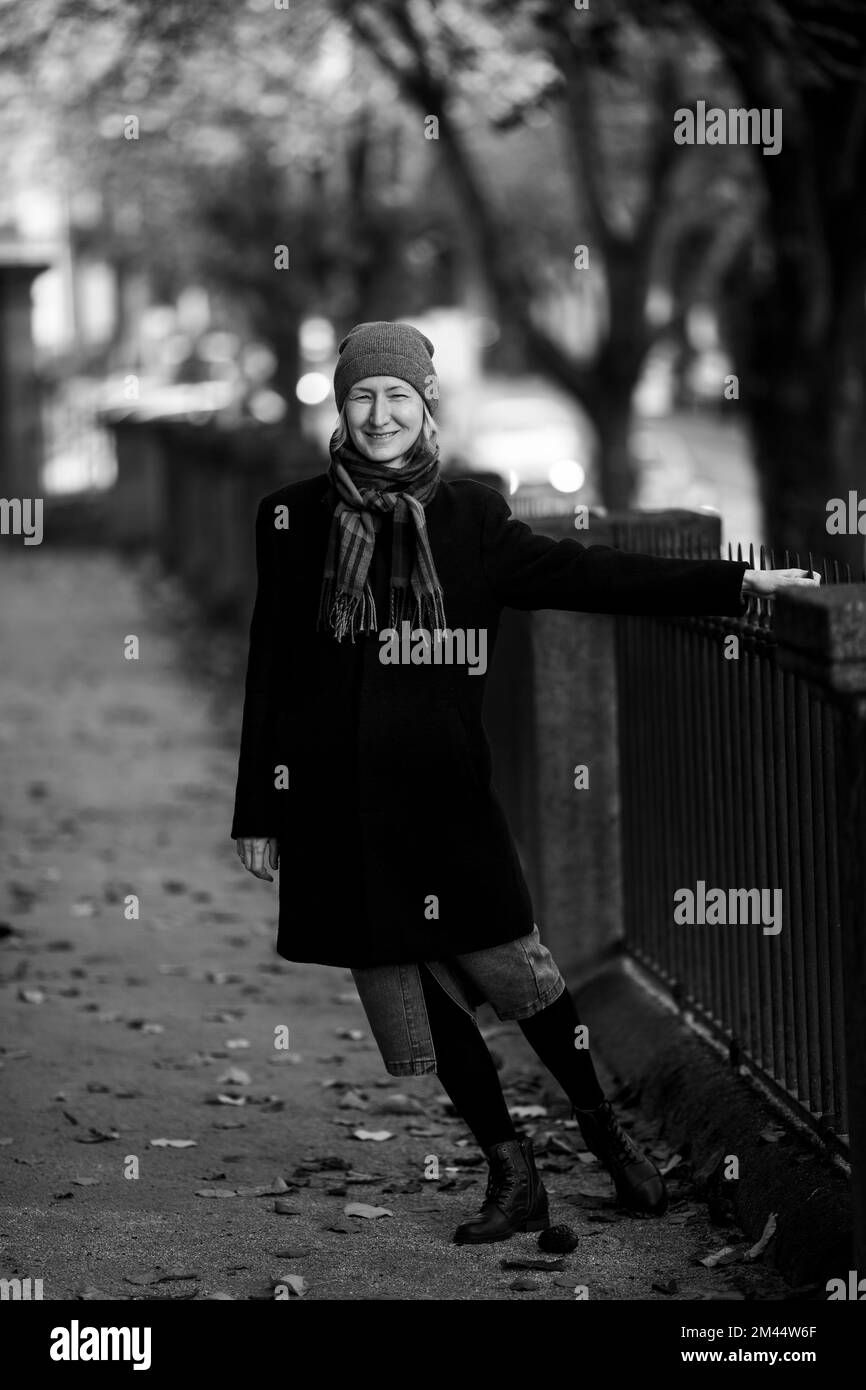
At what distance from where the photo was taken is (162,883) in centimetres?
948

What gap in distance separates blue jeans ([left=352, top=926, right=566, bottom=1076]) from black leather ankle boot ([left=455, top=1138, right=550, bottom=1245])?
288mm

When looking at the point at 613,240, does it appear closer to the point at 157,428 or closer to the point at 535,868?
the point at 157,428

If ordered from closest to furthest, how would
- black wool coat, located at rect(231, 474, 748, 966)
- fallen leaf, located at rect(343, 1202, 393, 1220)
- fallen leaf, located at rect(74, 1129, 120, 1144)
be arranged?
black wool coat, located at rect(231, 474, 748, 966) → fallen leaf, located at rect(343, 1202, 393, 1220) → fallen leaf, located at rect(74, 1129, 120, 1144)

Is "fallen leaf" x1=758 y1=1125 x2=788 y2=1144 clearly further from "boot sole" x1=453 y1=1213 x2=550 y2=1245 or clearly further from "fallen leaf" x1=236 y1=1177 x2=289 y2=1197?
"fallen leaf" x1=236 y1=1177 x2=289 y2=1197

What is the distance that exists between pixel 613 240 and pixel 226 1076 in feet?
52.8

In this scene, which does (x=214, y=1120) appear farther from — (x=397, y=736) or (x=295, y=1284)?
(x=397, y=736)

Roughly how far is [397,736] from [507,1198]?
113 cm

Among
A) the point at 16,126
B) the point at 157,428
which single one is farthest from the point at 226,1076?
the point at 16,126

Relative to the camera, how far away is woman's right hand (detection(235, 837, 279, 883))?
16.1 ft

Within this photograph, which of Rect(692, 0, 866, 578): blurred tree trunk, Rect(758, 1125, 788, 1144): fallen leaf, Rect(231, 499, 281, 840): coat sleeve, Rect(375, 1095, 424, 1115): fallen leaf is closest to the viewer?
Rect(231, 499, 281, 840): coat sleeve

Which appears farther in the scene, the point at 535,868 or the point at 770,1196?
the point at 535,868

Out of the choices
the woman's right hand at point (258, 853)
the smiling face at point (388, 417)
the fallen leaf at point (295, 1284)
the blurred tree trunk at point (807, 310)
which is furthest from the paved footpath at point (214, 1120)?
the blurred tree trunk at point (807, 310)

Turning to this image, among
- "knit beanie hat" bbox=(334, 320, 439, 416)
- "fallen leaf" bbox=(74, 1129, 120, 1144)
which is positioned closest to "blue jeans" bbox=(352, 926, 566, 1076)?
"knit beanie hat" bbox=(334, 320, 439, 416)
